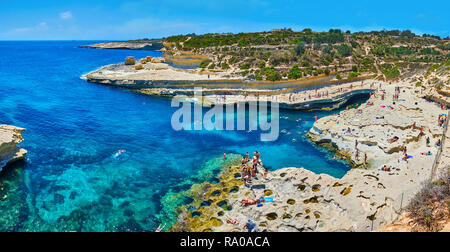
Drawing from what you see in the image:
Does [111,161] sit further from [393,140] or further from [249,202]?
[393,140]

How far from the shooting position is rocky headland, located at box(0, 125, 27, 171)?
2191 cm

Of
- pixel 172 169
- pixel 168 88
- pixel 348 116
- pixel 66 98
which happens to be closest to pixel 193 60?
pixel 168 88

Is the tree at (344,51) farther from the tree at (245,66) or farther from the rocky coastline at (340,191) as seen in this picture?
the rocky coastline at (340,191)

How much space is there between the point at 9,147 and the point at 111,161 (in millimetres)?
7661

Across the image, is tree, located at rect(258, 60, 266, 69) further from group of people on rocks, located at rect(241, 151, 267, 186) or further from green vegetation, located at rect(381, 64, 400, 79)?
group of people on rocks, located at rect(241, 151, 267, 186)

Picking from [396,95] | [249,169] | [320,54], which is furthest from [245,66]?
[249,169]

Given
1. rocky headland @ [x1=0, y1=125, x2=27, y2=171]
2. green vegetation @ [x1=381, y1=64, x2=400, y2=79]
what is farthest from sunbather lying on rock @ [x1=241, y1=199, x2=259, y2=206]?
green vegetation @ [x1=381, y1=64, x2=400, y2=79]

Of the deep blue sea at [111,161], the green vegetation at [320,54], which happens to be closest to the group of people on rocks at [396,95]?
the deep blue sea at [111,161]

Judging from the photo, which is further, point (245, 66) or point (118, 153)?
point (245, 66)

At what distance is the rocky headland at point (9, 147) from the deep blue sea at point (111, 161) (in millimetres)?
738

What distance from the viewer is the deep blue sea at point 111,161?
58.3ft

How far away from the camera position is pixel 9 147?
22.7 metres

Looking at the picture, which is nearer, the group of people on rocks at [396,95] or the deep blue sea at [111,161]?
the deep blue sea at [111,161]
